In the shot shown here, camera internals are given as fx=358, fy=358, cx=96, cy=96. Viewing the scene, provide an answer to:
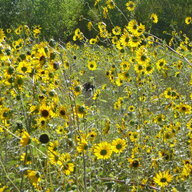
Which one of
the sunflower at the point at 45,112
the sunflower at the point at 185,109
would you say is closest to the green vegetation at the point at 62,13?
the sunflower at the point at 185,109

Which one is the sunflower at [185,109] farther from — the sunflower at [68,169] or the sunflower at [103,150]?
the sunflower at [68,169]

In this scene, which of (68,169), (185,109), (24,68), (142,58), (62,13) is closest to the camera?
(68,169)

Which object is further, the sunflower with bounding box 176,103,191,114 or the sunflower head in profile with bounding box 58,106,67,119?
the sunflower with bounding box 176,103,191,114

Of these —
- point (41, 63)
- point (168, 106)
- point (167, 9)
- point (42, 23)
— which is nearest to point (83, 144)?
point (41, 63)

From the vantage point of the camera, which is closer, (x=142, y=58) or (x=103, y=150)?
(x=103, y=150)

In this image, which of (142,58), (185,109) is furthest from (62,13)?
(185,109)

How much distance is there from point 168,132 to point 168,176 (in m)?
0.56

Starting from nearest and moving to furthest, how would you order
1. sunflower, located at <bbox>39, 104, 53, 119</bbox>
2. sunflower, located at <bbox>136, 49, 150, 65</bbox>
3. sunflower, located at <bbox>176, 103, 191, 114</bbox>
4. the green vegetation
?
sunflower, located at <bbox>39, 104, 53, 119</bbox> < sunflower, located at <bbox>176, 103, 191, 114</bbox> < sunflower, located at <bbox>136, 49, 150, 65</bbox> < the green vegetation

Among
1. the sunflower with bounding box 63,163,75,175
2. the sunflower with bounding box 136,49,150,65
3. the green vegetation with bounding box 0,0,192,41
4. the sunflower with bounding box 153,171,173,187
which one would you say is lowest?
the green vegetation with bounding box 0,0,192,41

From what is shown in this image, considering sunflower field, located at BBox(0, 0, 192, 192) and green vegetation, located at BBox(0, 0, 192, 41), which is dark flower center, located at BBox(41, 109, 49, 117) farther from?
green vegetation, located at BBox(0, 0, 192, 41)

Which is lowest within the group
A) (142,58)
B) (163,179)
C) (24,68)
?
(163,179)

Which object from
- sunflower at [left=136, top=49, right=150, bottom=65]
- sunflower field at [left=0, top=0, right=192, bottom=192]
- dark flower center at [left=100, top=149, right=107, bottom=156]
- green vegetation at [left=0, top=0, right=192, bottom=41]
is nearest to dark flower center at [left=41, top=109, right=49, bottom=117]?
sunflower field at [left=0, top=0, right=192, bottom=192]

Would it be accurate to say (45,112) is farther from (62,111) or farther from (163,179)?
(163,179)

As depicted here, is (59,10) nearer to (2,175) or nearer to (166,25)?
(166,25)
